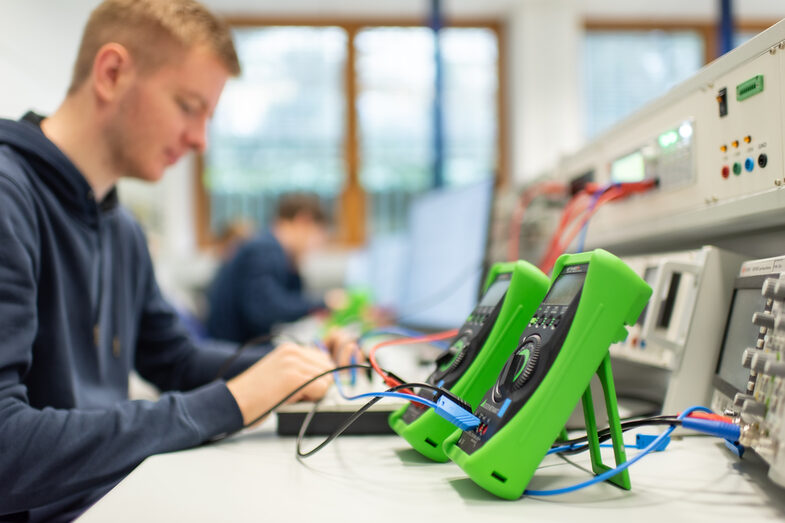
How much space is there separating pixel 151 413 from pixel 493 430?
15.5 inches

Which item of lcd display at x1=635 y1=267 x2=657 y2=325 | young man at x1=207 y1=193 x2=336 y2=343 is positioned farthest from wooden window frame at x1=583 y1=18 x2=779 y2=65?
lcd display at x1=635 y1=267 x2=657 y2=325

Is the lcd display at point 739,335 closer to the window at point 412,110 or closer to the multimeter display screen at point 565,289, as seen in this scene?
the multimeter display screen at point 565,289

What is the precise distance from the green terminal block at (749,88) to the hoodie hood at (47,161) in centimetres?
90

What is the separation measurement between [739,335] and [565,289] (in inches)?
10.3

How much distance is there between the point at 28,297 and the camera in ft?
2.33

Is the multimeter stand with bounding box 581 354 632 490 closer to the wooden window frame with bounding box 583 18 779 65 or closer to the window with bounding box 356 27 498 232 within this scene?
the window with bounding box 356 27 498 232

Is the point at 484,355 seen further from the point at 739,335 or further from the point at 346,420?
the point at 739,335

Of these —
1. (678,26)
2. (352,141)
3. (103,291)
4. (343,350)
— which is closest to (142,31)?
(103,291)

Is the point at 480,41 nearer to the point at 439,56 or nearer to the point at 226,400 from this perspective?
the point at 439,56

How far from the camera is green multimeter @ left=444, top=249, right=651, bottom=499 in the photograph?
1.55 ft

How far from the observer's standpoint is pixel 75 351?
942 millimetres

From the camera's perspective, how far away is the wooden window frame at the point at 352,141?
4984 millimetres

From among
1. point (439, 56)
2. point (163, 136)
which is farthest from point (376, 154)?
point (163, 136)

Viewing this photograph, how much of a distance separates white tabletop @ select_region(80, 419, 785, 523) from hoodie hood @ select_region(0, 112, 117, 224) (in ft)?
1.60
